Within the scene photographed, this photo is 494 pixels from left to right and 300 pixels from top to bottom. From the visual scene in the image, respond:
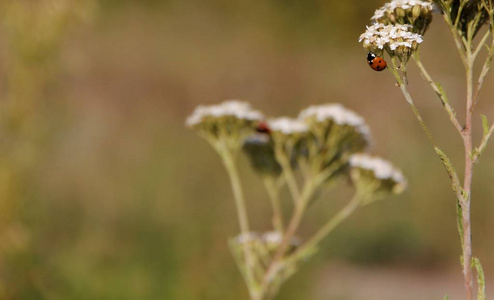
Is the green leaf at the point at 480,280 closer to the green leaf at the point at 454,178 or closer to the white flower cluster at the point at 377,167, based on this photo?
the green leaf at the point at 454,178

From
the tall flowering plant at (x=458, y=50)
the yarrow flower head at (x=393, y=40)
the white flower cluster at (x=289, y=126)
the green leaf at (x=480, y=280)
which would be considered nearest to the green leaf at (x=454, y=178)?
the tall flowering plant at (x=458, y=50)

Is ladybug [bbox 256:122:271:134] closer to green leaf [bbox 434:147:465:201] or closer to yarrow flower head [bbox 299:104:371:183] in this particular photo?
yarrow flower head [bbox 299:104:371:183]

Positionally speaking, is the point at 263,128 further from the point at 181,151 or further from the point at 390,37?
the point at 181,151

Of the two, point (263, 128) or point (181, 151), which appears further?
point (181, 151)

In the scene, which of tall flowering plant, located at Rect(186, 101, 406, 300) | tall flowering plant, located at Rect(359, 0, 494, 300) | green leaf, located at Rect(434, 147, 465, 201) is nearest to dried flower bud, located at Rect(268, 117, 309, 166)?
tall flowering plant, located at Rect(186, 101, 406, 300)

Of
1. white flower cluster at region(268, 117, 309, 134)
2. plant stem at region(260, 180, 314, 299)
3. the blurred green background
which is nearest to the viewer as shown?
plant stem at region(260, 180, 314, 299)

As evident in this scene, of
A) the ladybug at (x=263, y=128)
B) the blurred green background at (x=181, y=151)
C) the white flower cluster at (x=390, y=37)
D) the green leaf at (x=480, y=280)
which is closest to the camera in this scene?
the green leaf at (x=480, y=280)

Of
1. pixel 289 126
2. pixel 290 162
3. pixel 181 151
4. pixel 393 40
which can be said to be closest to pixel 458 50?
pixel 393 40
